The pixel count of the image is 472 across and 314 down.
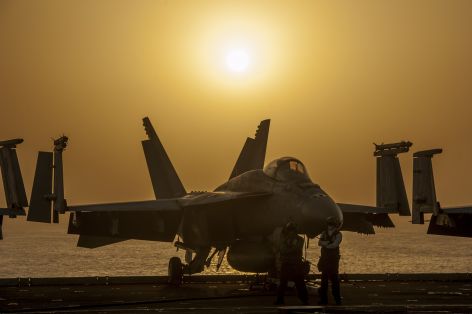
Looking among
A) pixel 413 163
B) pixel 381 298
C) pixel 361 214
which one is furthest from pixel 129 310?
pixel 361 214

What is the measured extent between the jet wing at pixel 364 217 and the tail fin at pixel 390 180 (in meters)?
0.33

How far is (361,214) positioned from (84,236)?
33.0 feet

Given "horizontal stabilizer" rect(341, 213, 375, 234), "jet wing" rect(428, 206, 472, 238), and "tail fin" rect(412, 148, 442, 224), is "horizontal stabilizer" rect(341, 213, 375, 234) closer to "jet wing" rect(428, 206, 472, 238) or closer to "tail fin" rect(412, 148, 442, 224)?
"tail fin" rect(412, 148, 442, 224)

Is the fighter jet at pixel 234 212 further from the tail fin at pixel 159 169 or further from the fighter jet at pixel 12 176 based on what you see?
the tail fin at pixel 159 169

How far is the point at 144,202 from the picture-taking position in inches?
1133

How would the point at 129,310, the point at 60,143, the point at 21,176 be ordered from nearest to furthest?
the point at 129,310 < the point at 21,176 < the point at 60,143

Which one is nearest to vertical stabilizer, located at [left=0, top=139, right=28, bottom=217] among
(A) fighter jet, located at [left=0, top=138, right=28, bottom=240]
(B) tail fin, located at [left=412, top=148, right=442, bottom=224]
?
(A) fighter jet, located at [left=0, top=138, right=28, bottom=240]

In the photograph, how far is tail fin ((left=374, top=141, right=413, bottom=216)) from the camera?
2941 centimetres

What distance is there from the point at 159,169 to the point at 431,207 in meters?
15.7

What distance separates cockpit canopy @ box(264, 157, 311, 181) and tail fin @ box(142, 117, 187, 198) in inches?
436

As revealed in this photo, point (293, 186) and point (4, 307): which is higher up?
point (293, 186)

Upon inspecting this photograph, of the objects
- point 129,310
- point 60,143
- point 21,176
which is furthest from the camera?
point 60,143

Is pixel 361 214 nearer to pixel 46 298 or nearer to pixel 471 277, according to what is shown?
pixel 471 277

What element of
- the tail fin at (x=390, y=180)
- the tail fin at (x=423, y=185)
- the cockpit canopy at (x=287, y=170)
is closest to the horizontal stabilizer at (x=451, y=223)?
the tail fin at (x=423, y=185)
